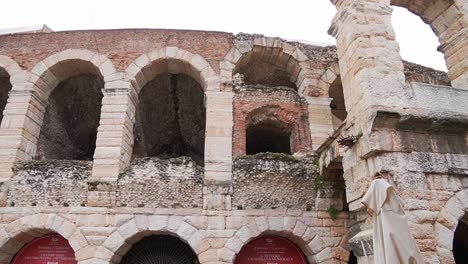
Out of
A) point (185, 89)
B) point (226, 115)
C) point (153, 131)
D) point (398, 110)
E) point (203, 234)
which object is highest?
point (185, 89)

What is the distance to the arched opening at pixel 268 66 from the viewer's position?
30.3 ft

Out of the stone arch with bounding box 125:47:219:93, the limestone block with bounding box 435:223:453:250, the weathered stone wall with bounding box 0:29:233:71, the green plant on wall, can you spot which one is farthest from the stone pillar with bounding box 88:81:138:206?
the limestone block with bounding box 435:223:453:250

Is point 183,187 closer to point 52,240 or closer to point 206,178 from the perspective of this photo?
point 206,178

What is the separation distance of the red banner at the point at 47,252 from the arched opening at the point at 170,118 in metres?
3.58

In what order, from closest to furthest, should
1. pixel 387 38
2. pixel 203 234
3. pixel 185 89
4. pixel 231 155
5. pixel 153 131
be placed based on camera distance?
pixel 387 38
pixel 203 234
pixel 231 155
pixel 185 89
pixel 153 131

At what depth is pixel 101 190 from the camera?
7324mm

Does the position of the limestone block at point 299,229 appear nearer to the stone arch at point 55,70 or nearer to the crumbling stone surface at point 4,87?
the stone arch at point 55,70

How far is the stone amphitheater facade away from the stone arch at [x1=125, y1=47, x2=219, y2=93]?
1.4 inches

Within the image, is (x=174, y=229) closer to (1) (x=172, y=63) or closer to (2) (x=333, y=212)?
(2) (x=333, y=212)

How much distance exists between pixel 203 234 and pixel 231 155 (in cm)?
172

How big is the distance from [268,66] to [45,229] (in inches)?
265

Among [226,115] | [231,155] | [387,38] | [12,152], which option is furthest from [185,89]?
[387,38]

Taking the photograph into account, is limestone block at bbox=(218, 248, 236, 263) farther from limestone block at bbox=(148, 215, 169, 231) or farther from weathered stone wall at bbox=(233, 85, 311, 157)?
weathered stone wall at bbox=(233, 85, 311, 157)

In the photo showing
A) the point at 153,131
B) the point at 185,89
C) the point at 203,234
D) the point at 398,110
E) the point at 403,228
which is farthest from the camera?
the point at 153,131
